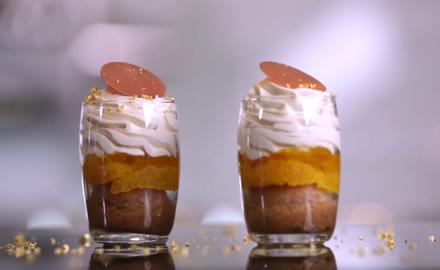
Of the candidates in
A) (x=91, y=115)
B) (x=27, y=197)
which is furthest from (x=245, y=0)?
(x=91, y=115)

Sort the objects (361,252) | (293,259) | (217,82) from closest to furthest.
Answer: (293,259)
(361,252)
(217,82)

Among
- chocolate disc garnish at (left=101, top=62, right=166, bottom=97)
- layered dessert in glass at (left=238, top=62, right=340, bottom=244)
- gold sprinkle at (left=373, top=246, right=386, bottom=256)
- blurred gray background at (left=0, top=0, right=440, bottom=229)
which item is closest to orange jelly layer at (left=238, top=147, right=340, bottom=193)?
layered dessert in glass at (left=238, top=62, right=340, bottom=244)

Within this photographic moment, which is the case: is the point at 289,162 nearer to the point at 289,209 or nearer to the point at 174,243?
the point at 289,209

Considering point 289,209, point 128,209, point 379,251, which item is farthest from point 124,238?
point 379,251

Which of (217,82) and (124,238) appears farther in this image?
(217,82)

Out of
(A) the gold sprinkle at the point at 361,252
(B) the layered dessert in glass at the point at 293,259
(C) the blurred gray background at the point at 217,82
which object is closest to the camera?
(B) the layered dessert in glass at the point at 293,259

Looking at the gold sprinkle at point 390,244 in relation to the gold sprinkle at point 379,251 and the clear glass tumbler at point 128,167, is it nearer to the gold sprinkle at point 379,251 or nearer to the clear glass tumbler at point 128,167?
the gold sprinkle at point 379,251

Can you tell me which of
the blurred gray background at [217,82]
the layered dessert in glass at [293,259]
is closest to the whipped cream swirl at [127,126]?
the layered dessert in glass at [293,259]
